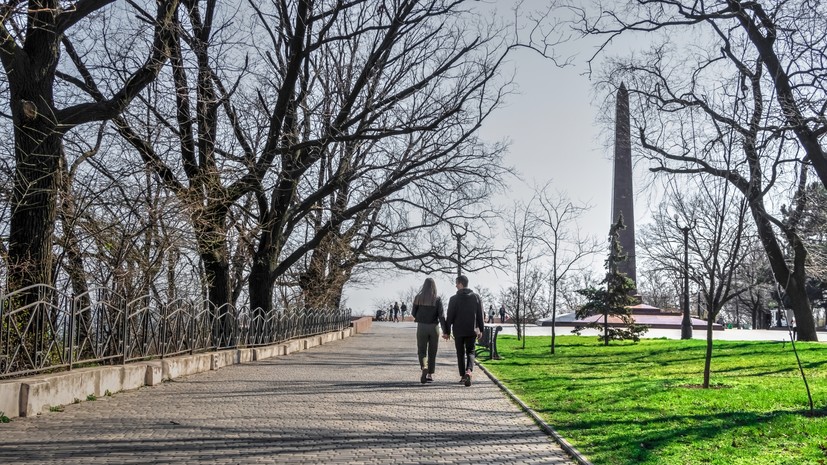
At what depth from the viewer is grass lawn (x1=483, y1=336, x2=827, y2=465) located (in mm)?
7930

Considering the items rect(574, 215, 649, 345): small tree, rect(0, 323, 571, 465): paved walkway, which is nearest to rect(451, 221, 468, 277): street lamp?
rect(574, 215, 649, 345): small tree

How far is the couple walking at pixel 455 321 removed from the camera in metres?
14.9

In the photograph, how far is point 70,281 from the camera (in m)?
15.8

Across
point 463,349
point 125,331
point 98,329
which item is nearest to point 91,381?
point 98,329

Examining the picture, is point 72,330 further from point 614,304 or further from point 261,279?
point 614,304

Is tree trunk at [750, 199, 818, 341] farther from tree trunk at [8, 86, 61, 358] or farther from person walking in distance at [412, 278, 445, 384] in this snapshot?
tree trunk at [8, 86, 61, 358]

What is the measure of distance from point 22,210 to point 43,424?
461cm

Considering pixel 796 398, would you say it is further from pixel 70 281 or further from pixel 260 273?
pixel 260 273

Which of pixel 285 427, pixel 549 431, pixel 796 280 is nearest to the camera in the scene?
pixel 285 427

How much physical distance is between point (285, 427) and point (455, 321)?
6306mm

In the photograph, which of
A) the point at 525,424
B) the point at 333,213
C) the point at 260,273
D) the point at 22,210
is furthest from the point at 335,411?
the point at 333,213

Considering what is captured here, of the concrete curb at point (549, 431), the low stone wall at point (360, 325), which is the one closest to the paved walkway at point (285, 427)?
the concrete curb at point (549, 431)

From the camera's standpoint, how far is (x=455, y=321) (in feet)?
49.4

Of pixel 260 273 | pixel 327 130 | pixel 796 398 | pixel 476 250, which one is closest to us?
pixel 796 398
